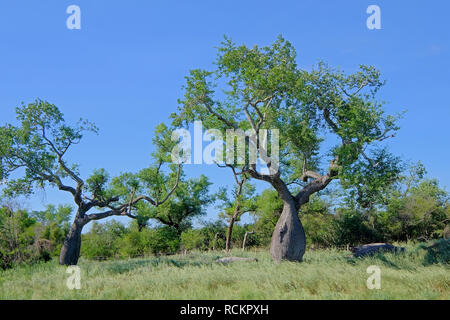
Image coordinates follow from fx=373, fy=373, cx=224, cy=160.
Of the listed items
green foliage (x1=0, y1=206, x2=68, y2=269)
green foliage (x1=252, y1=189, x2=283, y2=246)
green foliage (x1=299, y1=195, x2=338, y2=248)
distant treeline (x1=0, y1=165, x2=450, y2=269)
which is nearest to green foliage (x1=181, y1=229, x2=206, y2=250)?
distant treeline (x1=0, y1=165, x2=450, y2=269)

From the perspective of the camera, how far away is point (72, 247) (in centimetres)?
1769

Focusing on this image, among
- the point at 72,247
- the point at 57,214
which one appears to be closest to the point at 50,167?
the point at 72,247

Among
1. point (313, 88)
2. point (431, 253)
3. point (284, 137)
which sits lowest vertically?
point (431, 253)

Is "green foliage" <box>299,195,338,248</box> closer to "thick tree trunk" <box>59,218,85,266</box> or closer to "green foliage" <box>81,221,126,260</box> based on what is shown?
"green foliage" <box>81,221,126,260</box>

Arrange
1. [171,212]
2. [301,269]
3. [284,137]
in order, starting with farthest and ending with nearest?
[171,212], [284,137], [301,269]

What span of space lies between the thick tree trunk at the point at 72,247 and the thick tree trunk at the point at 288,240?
932cm

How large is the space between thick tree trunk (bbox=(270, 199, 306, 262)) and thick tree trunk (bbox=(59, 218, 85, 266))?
30.6 ft

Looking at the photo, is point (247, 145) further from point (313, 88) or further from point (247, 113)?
point (313, 88)

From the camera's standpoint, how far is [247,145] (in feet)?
56.7

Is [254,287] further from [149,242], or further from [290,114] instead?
[149,242]

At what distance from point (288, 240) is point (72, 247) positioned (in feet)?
33.3

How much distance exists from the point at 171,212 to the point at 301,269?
20.1 metres

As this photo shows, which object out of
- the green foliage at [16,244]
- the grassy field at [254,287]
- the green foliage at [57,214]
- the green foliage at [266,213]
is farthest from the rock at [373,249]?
the green foliage at [57,214]
